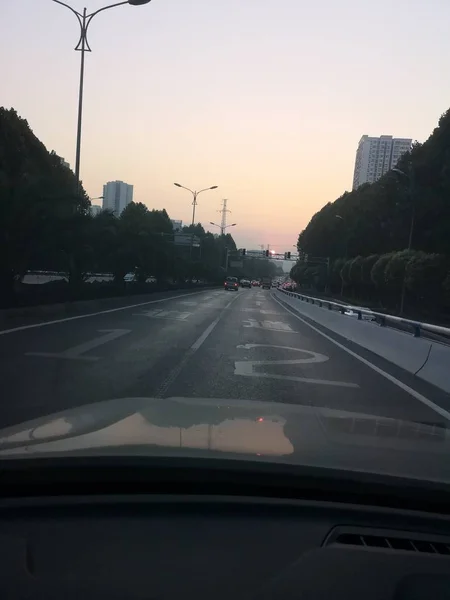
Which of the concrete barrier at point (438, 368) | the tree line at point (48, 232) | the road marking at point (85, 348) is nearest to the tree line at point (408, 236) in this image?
the tree line at point (48, 232)

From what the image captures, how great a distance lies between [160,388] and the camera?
993 centimetres

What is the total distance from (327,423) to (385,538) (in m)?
1.76

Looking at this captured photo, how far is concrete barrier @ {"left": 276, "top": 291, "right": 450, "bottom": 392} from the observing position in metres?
12.4

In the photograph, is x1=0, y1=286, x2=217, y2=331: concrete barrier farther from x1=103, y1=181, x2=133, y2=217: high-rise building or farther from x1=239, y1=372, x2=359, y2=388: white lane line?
x1=103, y1=181, x2=133, y2=217: high-rise building

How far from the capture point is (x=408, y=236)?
71.6 m

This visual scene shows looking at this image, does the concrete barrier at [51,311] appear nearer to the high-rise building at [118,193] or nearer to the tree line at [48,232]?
the tree line at [48,232]

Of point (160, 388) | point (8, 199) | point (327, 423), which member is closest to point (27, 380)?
point (160, 388)

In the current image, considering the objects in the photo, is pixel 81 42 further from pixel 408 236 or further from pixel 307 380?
pixel 408 236

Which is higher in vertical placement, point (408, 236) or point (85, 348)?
point (408, 236)

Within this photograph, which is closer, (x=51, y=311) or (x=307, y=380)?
(x=307, y=380)

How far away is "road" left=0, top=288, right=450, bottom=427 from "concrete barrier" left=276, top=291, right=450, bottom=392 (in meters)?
0.34

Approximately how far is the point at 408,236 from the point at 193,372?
63.8m

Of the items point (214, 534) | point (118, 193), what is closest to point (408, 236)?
point (214, 534)

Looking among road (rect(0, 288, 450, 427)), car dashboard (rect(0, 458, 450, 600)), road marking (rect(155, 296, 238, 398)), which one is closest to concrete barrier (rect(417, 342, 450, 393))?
road (rect(0, 288, 450, 427))
